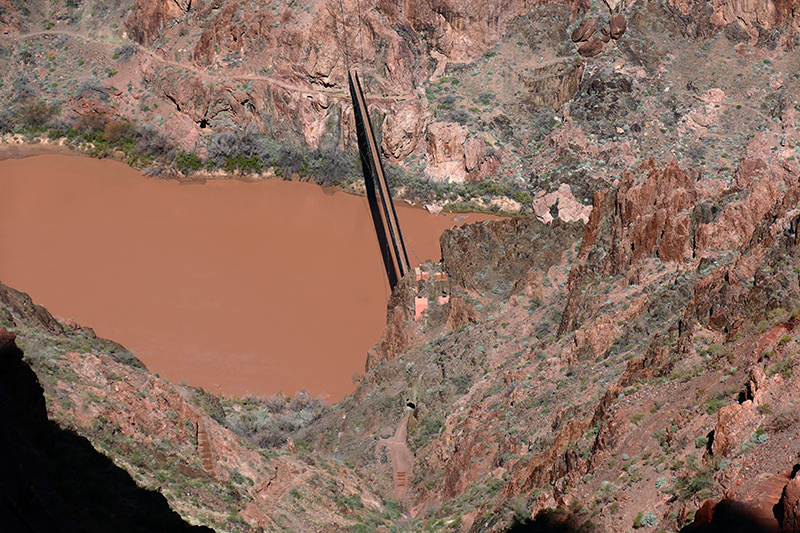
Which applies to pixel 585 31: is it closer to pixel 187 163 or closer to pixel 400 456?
pixel 187 163

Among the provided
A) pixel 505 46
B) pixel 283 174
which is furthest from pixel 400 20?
pixel 283 174

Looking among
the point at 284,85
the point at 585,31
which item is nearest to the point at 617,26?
the point at 585,31

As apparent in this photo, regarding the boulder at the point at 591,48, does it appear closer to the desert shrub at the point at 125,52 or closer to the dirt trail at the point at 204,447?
the desert shrub at the point at 125,52

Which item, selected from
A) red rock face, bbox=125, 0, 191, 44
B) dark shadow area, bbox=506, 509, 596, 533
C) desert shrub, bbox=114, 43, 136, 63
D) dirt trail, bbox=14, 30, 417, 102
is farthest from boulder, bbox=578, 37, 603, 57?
dark shadow area, bbox=506, 509, 596, 533

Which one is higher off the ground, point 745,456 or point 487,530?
point 745,456

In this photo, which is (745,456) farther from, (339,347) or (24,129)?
(24,129)

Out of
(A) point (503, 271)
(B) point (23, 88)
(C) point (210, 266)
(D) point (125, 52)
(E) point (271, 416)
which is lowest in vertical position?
(E) point (271, 416)

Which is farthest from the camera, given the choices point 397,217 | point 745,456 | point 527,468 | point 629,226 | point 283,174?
point 283,174
